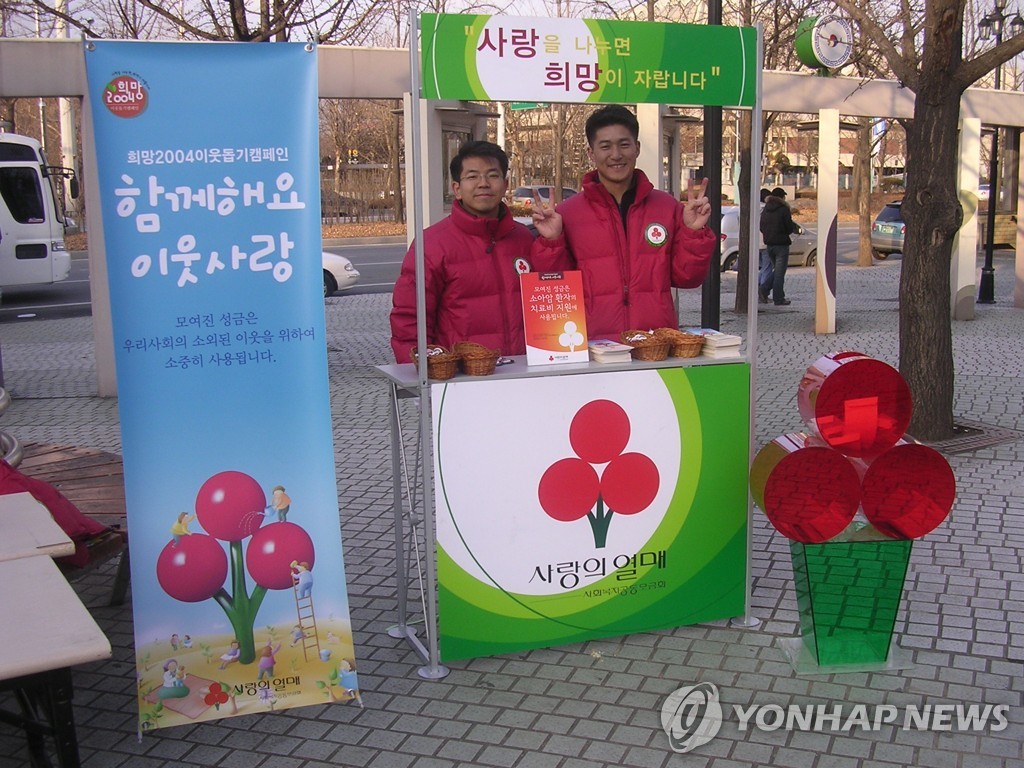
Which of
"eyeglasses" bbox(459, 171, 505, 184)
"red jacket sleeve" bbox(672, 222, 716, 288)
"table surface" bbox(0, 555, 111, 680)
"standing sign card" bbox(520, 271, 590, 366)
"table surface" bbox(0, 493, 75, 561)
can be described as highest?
"eyeglasses" bbox(459, 171, 505, 184)

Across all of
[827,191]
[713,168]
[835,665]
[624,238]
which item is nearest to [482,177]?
[624,238]

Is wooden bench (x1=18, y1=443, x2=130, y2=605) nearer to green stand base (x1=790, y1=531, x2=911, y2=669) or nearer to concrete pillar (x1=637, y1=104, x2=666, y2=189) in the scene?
green stand base (x1=790, y1=531, x2=911, y2=669)

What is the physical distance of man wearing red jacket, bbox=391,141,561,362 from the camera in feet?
14.6

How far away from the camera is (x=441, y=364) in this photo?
398cm

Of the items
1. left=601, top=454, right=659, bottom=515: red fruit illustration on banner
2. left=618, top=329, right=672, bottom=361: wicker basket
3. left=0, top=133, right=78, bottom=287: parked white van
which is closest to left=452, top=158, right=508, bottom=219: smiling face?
left=618, top=329, right=672, bottom=361: wicker basket

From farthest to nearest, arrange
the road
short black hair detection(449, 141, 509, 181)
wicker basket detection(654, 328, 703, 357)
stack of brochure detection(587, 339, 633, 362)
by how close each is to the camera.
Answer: the road → short black hair detection(449, 141, 509, 181) → wicker basket detection(654, 328, 703, 357) → stack of brochure detection(587, 339, 633, 362)

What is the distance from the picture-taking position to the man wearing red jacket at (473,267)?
4461 mm

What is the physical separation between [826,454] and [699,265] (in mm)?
1067

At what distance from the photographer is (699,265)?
4.56m

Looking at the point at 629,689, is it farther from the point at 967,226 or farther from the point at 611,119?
the point at 967,226

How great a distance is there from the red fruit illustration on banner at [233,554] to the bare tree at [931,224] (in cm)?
516

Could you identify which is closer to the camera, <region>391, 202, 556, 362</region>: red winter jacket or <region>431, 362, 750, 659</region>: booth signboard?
<region>431, 362, 750, 659</region>: booth signboard

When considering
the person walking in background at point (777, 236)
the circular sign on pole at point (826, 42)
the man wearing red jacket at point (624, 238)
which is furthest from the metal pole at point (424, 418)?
the person walking in background at point (777, 236)

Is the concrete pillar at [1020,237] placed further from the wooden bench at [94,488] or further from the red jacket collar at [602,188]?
the wooden bench at [94,488]
